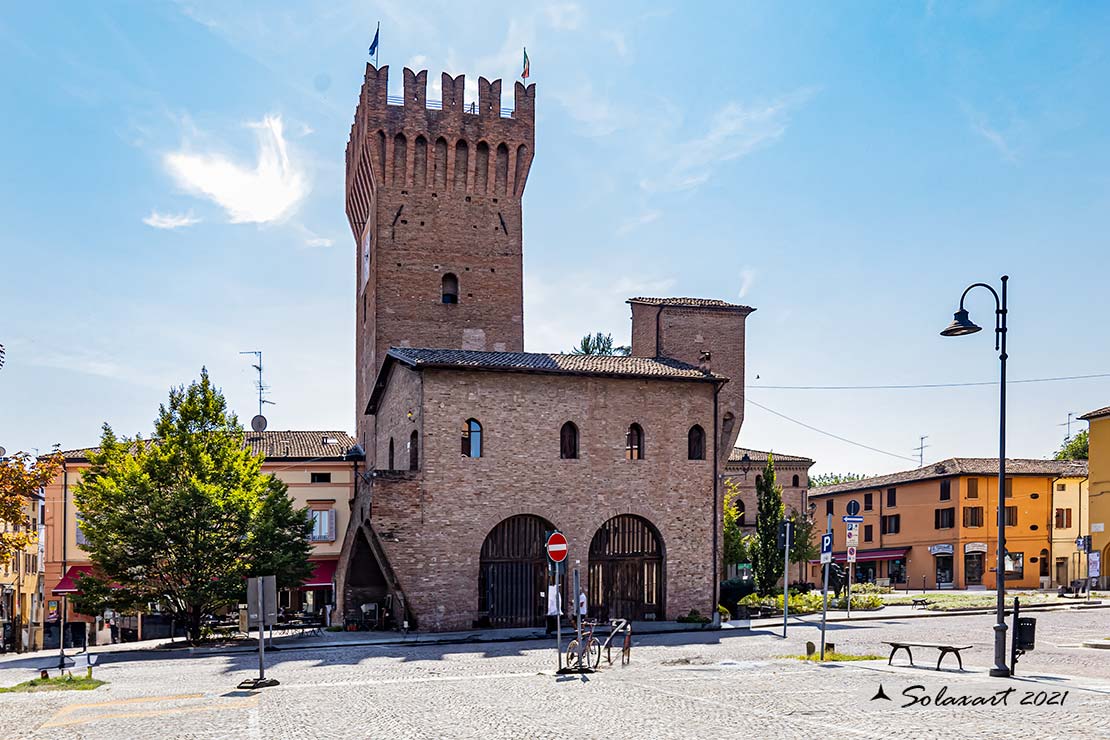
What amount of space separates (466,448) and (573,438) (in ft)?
11.6

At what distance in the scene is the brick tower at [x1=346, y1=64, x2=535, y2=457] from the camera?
4703 cm

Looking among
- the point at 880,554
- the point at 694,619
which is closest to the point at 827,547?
the point at 694,619

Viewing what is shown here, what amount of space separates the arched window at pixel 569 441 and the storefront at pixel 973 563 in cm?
4059

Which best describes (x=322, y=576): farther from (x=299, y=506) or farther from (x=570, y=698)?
(x=570, y=698)

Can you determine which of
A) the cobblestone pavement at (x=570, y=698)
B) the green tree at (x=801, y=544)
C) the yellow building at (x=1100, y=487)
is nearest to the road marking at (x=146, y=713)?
the cobblestone pavement at (x=570, y=698)

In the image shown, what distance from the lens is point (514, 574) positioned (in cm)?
3403

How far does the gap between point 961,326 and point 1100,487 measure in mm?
44138

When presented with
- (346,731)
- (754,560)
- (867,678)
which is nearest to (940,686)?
(867,678)

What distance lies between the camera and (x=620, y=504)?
35.2 metres

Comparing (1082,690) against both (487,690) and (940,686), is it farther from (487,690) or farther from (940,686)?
(487,690)

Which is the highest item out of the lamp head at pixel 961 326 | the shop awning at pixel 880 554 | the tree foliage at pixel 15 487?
the lamp head at pixel 961 326

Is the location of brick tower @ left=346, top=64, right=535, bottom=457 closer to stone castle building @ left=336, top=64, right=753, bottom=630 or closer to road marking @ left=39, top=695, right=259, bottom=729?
stone castle building @ left=336, top=64, right=753, bottom=630

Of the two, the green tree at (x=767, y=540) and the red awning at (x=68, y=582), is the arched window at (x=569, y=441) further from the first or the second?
the red awning at (x=68, y=582)

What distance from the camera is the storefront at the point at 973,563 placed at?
67.0 meters
